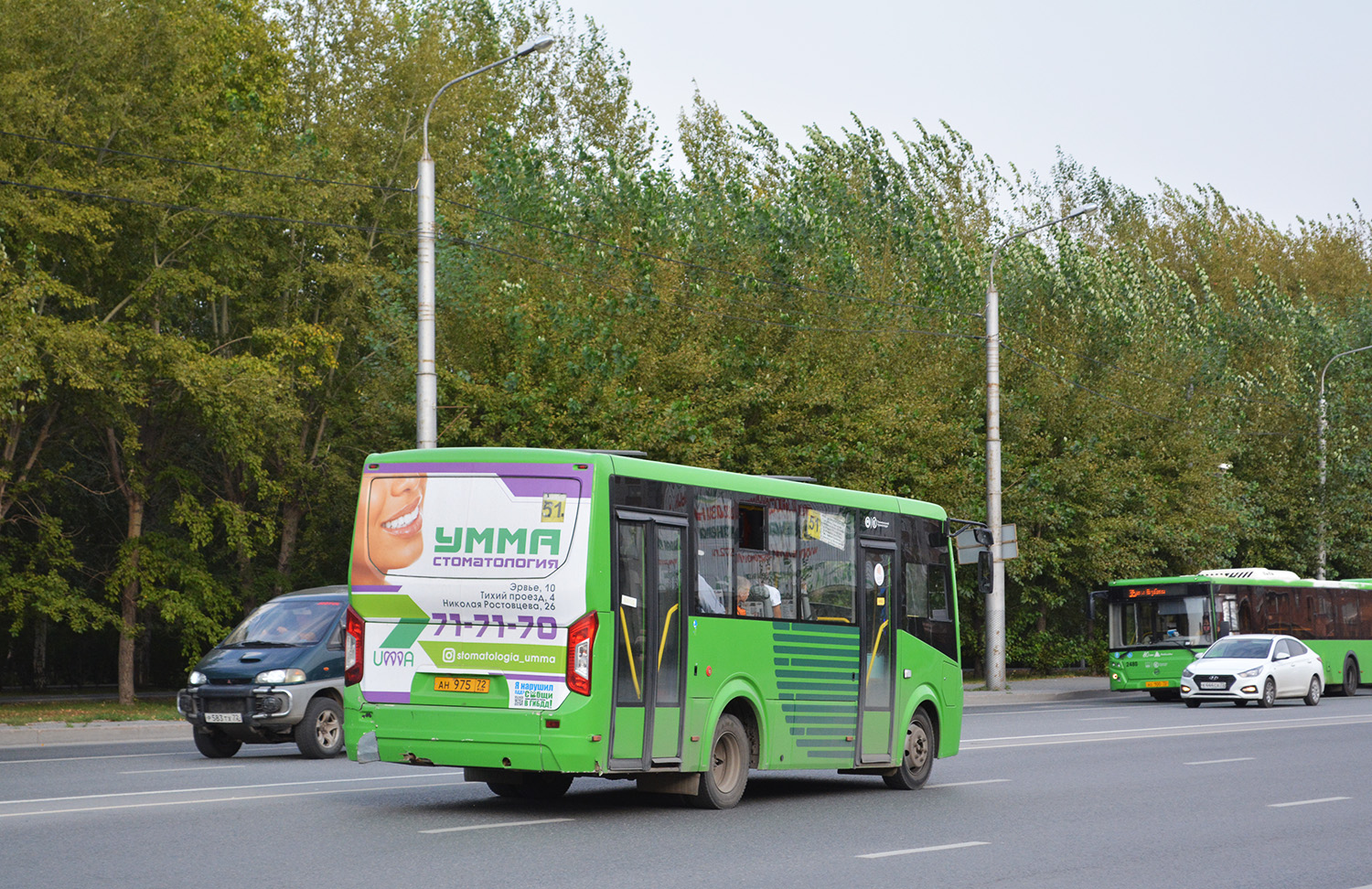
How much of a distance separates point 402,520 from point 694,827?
3.27m

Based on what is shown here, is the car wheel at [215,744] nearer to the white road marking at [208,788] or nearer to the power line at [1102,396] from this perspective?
the white road marking at [208,788]

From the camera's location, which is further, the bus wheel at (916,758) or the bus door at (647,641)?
the bus wheel at (916,758)

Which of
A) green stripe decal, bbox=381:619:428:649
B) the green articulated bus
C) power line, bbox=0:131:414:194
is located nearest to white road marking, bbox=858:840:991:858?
green stripe decal, bbox=381:619:428:649

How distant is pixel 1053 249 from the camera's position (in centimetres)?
5059

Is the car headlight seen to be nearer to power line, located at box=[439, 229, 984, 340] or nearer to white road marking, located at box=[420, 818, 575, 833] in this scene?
white road marking, located at box=[420, 818, 575, 833]

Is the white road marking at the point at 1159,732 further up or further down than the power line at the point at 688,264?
further down

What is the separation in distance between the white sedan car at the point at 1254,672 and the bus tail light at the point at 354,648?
959 inches

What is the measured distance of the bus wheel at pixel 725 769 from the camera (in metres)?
13.1

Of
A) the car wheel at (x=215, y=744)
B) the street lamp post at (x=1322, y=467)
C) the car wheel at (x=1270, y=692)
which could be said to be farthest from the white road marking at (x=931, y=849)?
the street lamp post at (x=1322, y=467)

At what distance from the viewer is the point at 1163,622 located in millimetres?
36219

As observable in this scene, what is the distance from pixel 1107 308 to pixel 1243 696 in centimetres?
1607

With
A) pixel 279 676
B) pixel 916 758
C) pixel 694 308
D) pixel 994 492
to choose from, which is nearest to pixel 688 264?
pixel 694 308

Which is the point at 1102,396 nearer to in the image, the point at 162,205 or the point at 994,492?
the point at 994,492

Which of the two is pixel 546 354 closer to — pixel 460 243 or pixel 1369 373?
pixel 460 243
